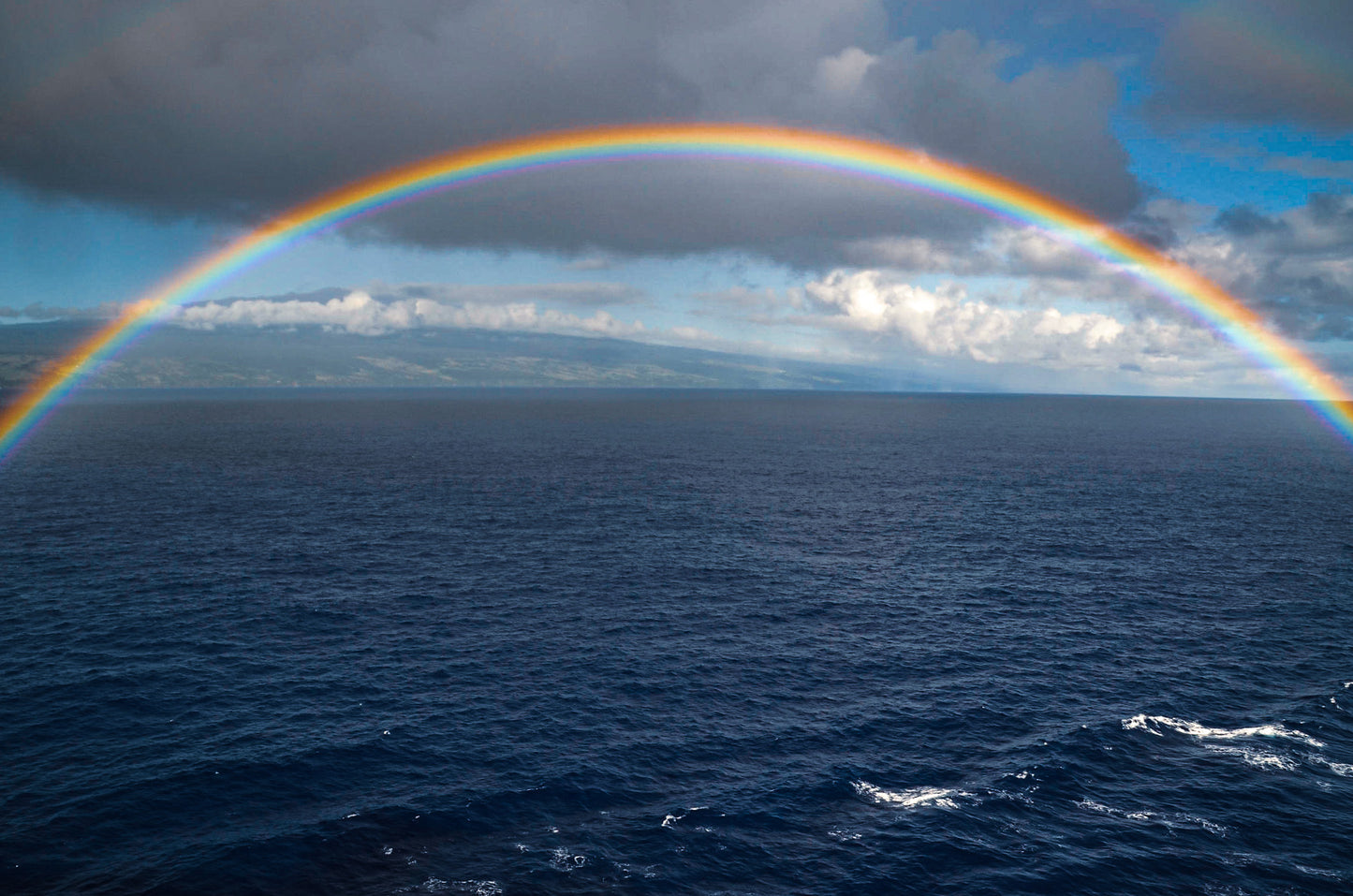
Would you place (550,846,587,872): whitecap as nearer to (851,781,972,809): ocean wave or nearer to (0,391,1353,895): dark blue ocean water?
(0,391,1353,895): dark blue ocean water

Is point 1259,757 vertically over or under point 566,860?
over

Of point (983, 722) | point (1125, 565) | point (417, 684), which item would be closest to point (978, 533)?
point (1125, 565)

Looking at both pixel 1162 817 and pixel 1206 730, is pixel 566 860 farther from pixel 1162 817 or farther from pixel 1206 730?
pixel 1206 730

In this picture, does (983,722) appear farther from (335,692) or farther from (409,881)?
(335,692)

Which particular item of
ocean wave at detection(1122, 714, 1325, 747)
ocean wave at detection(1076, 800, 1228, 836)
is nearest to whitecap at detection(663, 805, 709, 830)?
ocean wave at detection(1076, 800, 1228, 836)

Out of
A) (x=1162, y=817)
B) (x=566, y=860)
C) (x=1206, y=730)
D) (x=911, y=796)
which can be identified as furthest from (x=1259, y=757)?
(x=566, y=860)

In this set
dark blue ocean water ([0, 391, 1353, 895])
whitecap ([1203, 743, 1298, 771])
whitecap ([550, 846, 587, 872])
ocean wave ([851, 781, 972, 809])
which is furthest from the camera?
whitecap ([1203, 743, 1298, 771])
